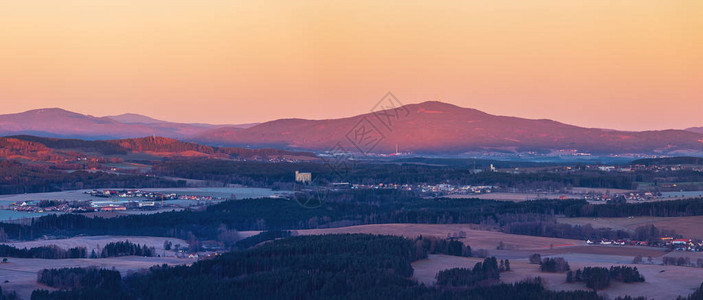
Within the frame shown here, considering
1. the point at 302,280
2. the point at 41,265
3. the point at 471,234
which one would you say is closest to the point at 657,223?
the point at 471,234

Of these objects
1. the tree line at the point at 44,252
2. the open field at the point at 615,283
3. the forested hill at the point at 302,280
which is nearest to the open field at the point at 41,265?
the forested hill at the point at 302,280

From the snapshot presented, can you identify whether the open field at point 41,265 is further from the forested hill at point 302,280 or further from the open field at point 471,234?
the open field at point 471,234

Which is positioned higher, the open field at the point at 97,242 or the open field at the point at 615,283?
the open field at the point at 615,283

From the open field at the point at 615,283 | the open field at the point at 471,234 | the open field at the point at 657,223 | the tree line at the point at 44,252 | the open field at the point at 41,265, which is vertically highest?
the open field at the point at 657,223

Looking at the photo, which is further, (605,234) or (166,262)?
(605,234)

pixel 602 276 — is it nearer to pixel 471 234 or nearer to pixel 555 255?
pixel 555 255

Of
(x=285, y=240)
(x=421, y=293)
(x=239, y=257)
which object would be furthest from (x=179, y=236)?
(x=421, y=293)

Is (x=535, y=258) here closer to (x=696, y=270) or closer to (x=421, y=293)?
(x=696, y=270)
